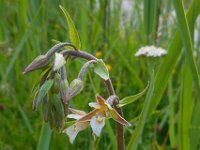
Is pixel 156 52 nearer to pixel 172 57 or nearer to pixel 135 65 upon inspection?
pixel 135 65

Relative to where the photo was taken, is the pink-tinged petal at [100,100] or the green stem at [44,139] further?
the green stem at [44,139]

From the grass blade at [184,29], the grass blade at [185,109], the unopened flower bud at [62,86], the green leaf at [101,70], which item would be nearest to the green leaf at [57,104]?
the unopened flower bud at [62,86]

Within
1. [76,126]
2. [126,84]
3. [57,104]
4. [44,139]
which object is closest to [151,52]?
[126,84]

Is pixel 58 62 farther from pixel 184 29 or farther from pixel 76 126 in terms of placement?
pixel 184 29

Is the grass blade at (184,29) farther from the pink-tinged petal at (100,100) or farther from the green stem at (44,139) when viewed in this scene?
the green stem at (44,139)

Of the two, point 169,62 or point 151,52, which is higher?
point 169,62

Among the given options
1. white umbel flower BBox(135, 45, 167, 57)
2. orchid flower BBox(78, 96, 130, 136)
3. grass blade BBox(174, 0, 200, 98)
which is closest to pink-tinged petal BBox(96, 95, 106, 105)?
orchid flower BBox(78, 96, 130, 136)

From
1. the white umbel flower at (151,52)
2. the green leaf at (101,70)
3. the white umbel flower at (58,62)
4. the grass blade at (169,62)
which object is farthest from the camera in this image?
the white umbel flower at (151,52)

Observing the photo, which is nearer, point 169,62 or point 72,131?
point 72,131
